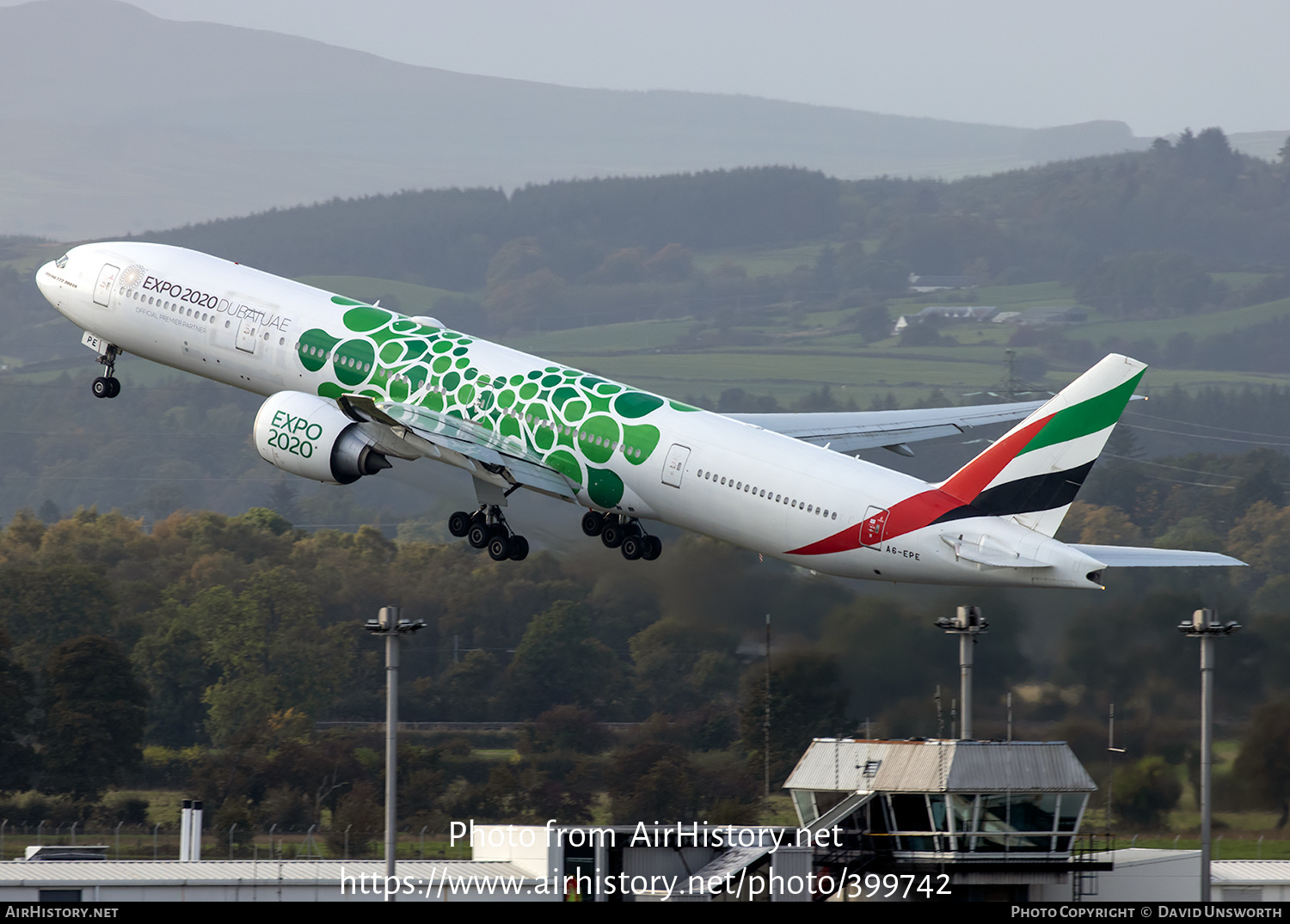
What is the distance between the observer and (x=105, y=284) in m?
56.2

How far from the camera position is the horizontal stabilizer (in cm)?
4097

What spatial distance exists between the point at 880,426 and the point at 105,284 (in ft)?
79.3

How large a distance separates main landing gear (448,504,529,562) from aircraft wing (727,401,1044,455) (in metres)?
7.94

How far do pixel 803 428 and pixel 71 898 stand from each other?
24.6 m

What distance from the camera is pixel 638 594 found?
→ 239 feet

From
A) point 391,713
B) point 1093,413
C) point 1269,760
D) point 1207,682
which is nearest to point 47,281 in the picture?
point 391,713

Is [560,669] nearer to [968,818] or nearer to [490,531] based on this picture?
[490,531]

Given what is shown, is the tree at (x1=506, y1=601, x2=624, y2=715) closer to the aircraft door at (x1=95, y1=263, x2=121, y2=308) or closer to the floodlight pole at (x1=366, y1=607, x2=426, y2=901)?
the aircraft door at (x1=95, y1=263, x2=121, y2=308)

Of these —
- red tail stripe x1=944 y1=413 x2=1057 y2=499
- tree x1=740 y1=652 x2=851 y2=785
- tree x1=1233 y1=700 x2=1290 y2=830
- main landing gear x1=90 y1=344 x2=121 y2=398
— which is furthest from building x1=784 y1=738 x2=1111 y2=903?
main landing gear x1=90 y1=344 x2=121 y2=398

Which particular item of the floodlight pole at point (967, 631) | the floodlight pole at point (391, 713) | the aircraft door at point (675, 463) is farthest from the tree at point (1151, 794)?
the floodlight pole at point (391, 713)

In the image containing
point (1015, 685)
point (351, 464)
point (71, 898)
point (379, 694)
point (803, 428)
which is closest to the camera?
point (71, 898)

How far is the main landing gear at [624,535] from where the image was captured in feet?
169

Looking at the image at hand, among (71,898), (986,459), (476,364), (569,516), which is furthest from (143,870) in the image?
(569,516)

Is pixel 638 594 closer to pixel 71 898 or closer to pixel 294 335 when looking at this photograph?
pixel 294 335
